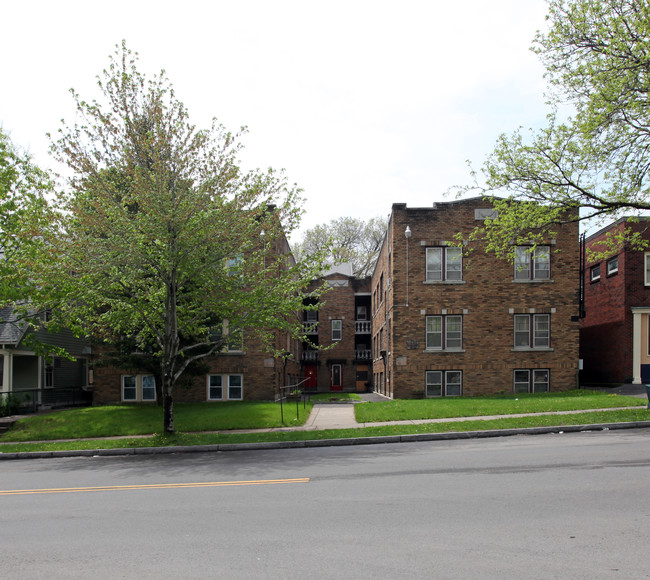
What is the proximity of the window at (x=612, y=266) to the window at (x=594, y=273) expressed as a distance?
55.5 inches

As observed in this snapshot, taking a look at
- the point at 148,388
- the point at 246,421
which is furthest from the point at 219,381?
the point at 246,421

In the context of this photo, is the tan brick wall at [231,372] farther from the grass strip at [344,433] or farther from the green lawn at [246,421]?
the grass strip at [344,433]

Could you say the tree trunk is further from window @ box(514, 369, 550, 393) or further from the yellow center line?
window @ box(514, 369, 550, 393)

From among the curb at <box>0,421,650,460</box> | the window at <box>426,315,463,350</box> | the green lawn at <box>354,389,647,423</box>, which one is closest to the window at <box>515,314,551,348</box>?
the window at <box>426,315,463,350</box>

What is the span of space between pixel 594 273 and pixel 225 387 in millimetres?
19440

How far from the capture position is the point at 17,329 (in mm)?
24203

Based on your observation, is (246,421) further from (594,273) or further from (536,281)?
(594,273)

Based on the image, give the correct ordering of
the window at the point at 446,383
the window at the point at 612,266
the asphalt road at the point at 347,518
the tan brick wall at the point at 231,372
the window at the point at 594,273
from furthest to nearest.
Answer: the window at the point at 594,273 < the window at the point at 612,266 < the window at the point at 446,383 < the tan brick wall at the point at 231,372 < the asphalt road at the point at 347,518

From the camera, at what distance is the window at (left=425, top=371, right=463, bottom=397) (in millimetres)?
25953

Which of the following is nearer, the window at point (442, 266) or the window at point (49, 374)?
the window at point (442, 266)

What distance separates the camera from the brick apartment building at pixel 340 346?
43.3 meters

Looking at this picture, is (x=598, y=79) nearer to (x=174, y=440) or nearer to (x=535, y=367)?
(x=535, y=367)

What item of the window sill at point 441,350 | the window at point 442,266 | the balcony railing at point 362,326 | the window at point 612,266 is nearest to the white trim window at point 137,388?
the window sill at point 441,350

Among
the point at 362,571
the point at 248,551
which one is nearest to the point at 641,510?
the point at 362,571
